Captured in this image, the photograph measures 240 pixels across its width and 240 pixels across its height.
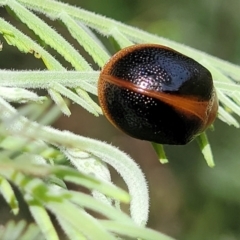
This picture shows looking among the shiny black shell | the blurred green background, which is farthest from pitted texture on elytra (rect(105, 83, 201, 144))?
the blurred green background

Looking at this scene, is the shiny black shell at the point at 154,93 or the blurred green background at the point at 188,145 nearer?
the shiny black shell at the point at 154,93

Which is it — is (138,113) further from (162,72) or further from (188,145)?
(188,145)

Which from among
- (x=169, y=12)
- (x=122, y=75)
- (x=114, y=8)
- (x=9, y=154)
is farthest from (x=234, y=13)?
(x=9, y=154)

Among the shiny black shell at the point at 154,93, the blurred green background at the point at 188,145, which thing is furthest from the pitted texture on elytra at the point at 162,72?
the blurred green background at the point at 188,145

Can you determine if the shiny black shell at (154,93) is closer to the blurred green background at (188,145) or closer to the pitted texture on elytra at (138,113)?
the pitted texture on elytra at (138,113)

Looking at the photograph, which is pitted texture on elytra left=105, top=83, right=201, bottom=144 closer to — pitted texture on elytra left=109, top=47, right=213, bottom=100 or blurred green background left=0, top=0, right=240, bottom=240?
pitted texture on elytra left=109, top=47, right=213, bottom=100

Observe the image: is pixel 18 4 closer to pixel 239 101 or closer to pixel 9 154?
pixel 239 101

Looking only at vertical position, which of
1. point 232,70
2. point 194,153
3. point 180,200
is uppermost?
point 232,70
